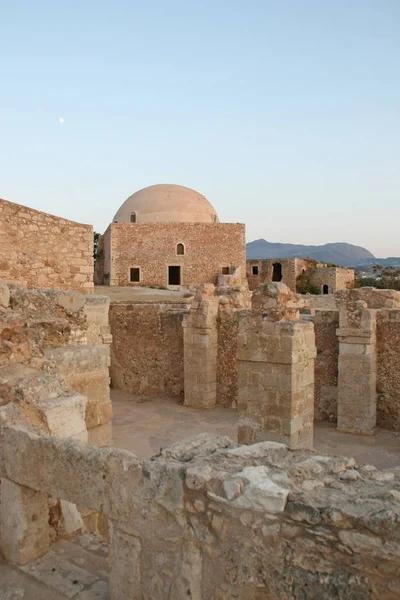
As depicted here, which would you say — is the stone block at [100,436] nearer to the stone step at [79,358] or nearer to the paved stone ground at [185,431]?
the stone step at [79,358]

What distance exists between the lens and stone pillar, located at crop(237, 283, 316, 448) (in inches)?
249

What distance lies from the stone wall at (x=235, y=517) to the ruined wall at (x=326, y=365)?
703cm

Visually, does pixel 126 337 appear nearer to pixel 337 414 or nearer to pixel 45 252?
pixel 45 252

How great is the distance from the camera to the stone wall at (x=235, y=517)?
2076mm

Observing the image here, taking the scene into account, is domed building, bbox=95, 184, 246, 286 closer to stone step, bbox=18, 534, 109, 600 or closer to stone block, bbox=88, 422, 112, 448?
stone block, bbox=88, 422, 112, 448

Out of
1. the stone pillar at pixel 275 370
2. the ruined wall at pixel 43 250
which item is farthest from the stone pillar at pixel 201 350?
the stone pillar at pixel 275 370

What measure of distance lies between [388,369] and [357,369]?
0.70 m

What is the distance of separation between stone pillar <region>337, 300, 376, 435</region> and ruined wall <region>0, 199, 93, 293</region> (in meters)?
4.77

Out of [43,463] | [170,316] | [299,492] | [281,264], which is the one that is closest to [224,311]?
[170,316]

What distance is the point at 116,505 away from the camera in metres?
2.72

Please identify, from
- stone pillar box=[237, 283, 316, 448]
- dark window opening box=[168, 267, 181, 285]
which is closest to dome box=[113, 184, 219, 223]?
dark window opening box=[168, 267, 181, 285]

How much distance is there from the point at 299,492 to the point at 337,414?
7.36 metres

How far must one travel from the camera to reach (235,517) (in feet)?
7.64

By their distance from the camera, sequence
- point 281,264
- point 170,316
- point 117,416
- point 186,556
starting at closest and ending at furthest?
point 186,556 → point 117,416 → point 170,316 → point 281,264
